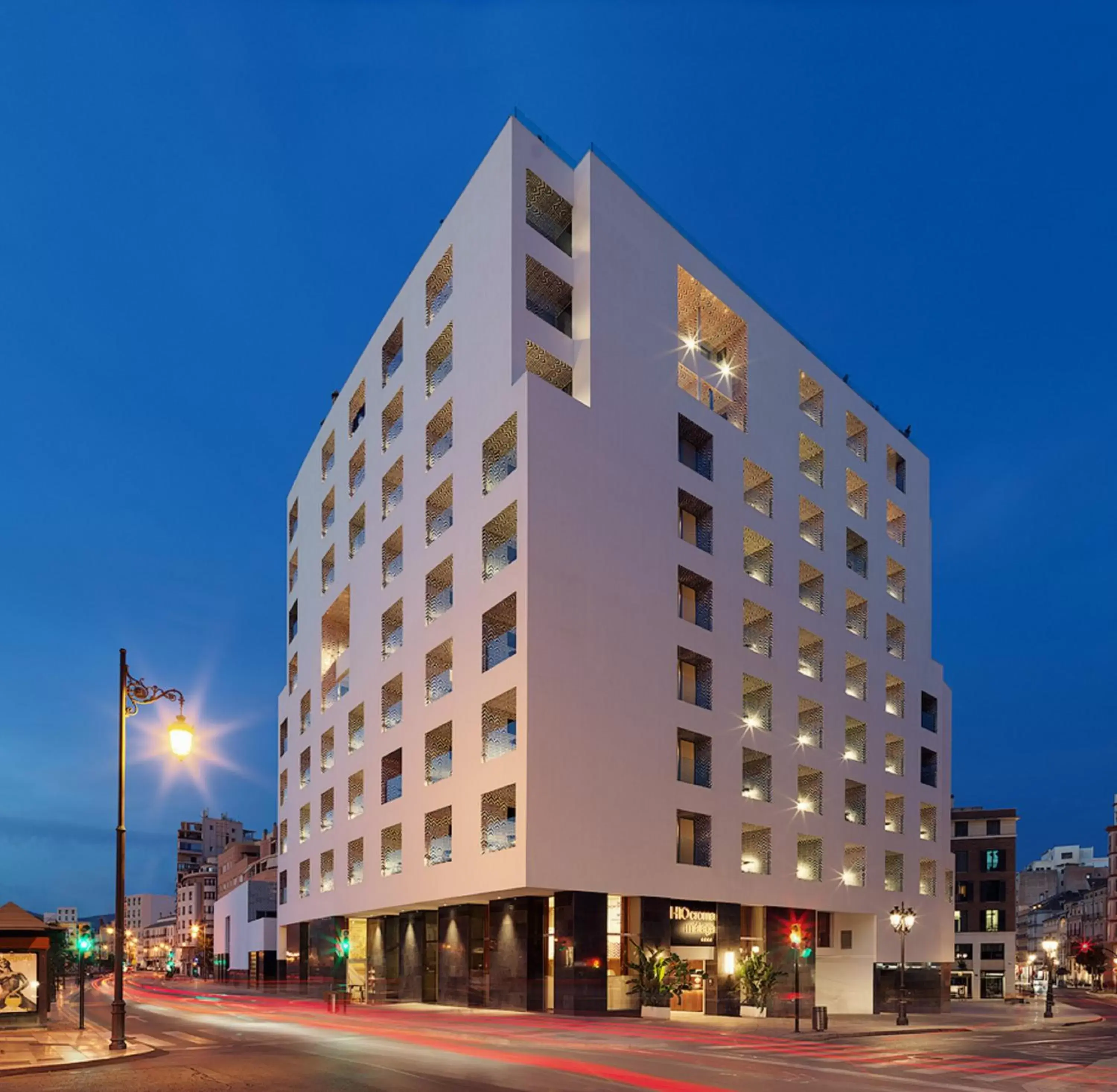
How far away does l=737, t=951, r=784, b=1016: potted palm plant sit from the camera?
4706cm

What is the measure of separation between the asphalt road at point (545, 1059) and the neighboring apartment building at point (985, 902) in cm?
7377

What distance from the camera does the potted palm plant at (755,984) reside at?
47062 mm

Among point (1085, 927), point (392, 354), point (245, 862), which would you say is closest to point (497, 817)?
point (392, 354)

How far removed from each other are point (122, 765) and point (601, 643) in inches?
810

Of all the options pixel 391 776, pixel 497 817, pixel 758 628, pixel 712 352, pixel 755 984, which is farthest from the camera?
pixel 712 352

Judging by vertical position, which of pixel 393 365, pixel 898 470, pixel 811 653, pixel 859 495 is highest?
pixel 393 365

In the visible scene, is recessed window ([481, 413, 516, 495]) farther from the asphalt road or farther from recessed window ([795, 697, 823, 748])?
recessed window ([795, 697, 823, 748])

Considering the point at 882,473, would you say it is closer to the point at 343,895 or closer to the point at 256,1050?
the point at 343,895

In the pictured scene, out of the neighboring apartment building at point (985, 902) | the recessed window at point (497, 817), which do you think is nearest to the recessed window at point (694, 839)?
the recessed window at point (497, 817)

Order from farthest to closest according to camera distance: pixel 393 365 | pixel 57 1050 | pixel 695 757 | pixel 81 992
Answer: pixel 393 365, pixel 695 757, pixel 81 992, pixel 57 1050

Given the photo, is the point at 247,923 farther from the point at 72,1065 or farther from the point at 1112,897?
the point at 1112,897

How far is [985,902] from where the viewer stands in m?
113

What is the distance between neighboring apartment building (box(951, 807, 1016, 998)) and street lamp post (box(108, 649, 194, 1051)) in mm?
97659

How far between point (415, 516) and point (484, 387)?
9.38 meters
